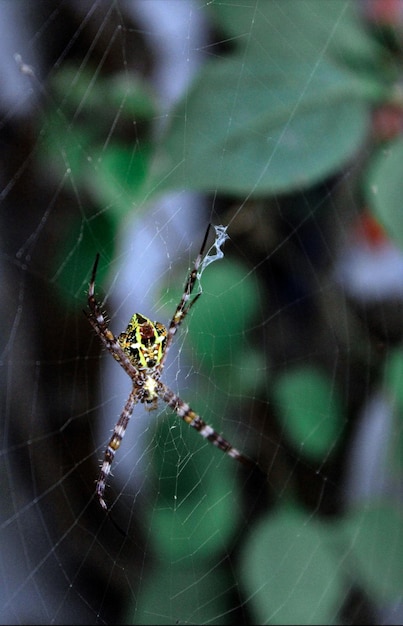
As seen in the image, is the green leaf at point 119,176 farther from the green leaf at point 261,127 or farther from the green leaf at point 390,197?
the green leaf at point 390,197

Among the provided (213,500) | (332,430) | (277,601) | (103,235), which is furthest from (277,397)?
(103,235)

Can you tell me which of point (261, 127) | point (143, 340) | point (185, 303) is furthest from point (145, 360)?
point (261, 127)

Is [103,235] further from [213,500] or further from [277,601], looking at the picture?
[277,601]

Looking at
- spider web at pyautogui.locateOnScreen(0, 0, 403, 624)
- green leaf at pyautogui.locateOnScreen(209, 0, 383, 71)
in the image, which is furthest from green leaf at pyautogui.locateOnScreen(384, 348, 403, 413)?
green leaf at pyautogui.locateOnScreen(209, 0, 383, 71)

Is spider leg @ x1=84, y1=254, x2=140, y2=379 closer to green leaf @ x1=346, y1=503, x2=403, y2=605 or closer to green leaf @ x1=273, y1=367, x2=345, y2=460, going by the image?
green leaf @ x1=273, y1=367, x2=345, y2=460

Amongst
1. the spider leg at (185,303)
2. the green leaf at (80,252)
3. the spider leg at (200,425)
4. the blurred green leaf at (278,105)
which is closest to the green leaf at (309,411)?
the spider leg at (200,425)
